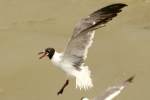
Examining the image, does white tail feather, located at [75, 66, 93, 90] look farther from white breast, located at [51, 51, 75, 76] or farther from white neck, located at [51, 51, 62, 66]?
white neck, located at [51, 51, 62, 66]

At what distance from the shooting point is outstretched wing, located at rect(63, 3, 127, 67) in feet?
25.0

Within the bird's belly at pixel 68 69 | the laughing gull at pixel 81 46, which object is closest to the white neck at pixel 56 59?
the laughing gull at pixel 81 46

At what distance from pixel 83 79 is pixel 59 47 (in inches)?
112

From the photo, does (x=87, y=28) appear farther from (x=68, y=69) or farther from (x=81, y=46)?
(x=68, y=69)

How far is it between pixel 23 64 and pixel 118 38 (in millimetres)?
1569

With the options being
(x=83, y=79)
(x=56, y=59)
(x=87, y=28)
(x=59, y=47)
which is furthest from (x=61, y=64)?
(x=59, y=47)

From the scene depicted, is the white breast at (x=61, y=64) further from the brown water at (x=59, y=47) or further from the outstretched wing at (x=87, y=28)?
the brown water at (x=59, y=47)

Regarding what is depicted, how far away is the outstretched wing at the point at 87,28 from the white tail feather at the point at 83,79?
0.79 feet

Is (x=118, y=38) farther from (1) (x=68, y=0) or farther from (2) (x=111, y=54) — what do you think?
(1) (x=68, y=0)

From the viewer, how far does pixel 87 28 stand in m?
7.70

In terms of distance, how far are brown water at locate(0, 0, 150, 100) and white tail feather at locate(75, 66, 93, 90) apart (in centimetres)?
136

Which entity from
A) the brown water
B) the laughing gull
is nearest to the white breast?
the laughing gull

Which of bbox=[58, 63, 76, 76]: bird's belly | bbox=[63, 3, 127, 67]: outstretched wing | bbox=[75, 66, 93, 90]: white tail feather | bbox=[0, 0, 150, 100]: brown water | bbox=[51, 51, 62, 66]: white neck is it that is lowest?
bbox=[0, 0, 150, 100]: brown water

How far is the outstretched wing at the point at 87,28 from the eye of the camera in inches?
300
